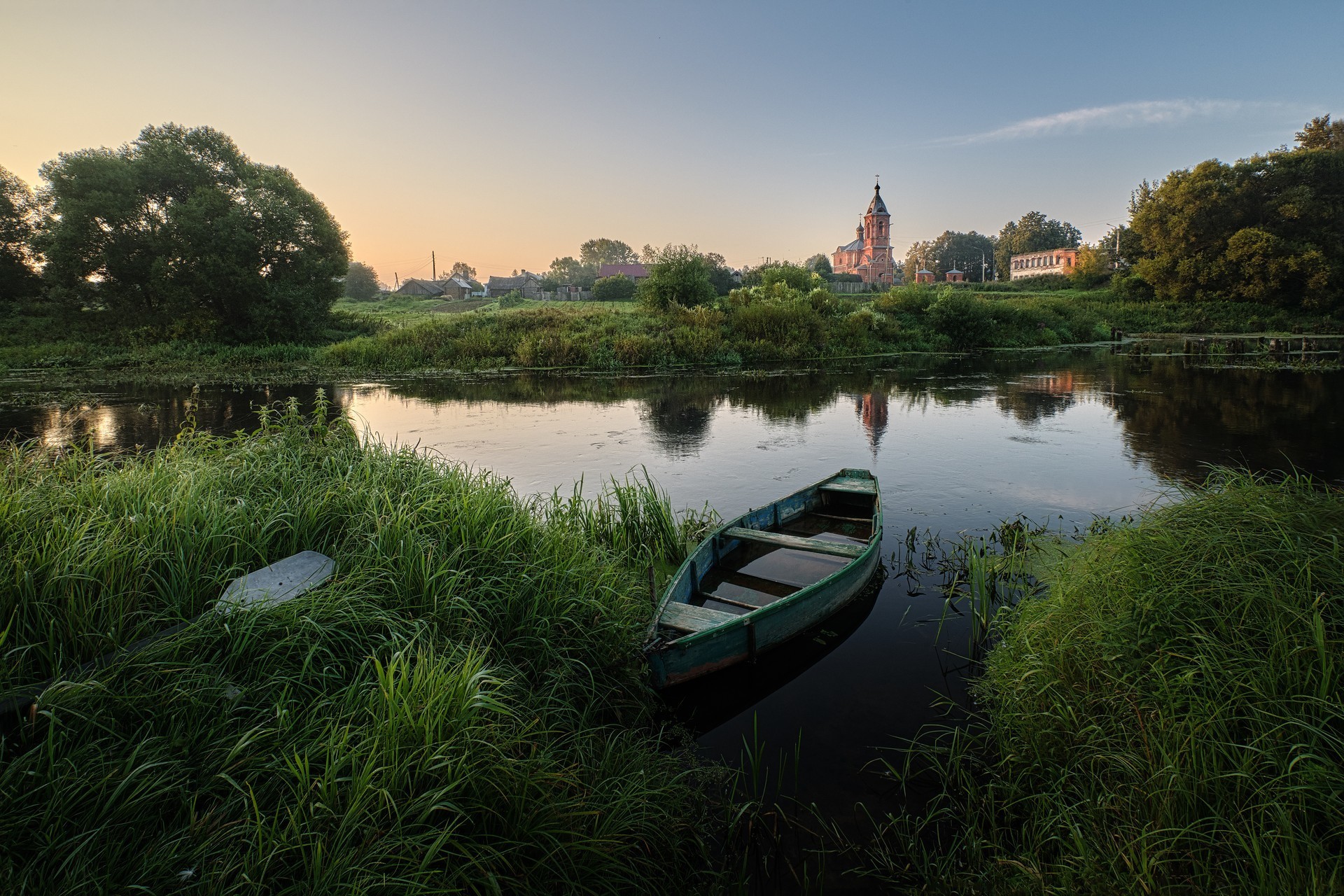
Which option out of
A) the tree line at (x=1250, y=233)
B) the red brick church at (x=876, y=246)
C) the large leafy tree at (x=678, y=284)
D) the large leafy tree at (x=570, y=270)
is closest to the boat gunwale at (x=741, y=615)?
the large leafy tree at (x=678, y=284)

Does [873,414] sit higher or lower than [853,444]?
higher

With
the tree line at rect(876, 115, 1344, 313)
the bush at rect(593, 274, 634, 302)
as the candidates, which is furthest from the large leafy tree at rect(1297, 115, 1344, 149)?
the bush at rect(593, 274, 634, 302)

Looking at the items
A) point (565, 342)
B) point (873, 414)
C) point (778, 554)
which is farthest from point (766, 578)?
point (565, 342)

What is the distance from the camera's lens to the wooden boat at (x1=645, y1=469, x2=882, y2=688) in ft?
13.7

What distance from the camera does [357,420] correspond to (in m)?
14.6

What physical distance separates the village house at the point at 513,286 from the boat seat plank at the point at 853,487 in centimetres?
7107

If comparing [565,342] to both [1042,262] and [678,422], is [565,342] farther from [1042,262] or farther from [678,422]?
[1042,262]

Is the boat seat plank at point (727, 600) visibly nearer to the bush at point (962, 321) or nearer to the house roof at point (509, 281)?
the bush at point (962, 321)

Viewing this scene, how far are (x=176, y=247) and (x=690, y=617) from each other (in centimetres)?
3846

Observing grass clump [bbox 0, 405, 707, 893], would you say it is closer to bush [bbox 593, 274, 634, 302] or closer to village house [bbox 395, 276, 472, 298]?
bush [bbox 593, 274, 634, 302]

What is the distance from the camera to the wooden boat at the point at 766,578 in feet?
13.7

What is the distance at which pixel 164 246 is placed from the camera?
3172cm

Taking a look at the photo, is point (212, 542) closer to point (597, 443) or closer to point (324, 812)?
point (324, 812)

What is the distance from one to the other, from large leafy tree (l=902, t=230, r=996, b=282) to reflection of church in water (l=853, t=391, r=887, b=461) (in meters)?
89.5
